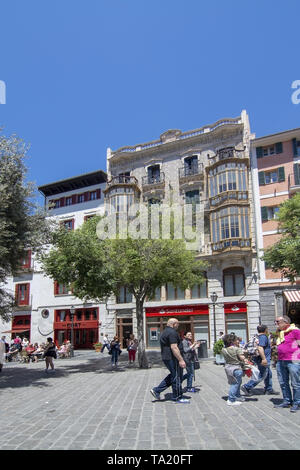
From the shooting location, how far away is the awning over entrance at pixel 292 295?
21788 mm

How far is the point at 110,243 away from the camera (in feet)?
55.0

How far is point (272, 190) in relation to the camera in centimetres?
2662

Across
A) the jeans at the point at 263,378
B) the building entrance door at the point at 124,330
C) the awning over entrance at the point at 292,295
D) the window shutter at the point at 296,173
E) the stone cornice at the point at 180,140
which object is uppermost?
the stone cornice at the point at 180,140

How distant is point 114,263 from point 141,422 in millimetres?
10581

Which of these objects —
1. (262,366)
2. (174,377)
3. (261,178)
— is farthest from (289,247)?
(261,178)

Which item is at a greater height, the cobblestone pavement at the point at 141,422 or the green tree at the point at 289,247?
the green tree at the point at 289,247

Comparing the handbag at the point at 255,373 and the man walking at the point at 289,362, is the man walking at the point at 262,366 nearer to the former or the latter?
the handbag at the point at 255,373

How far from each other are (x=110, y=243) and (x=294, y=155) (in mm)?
17519

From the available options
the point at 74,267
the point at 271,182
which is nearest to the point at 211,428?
the point at 74,267

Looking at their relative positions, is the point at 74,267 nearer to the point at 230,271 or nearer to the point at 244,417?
the point at 244,417

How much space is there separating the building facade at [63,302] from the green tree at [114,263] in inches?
582

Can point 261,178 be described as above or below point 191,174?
below

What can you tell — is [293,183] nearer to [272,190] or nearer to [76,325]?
A: [272,190]

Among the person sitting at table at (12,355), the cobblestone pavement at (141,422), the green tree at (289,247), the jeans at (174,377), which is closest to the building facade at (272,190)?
the green tree at (289,247)
